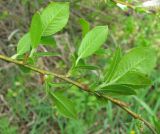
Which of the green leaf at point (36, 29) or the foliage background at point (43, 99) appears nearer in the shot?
the green leaf at point (36, 29)

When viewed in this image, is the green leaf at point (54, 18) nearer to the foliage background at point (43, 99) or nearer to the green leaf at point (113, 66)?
the green leaf at point (113, 66)

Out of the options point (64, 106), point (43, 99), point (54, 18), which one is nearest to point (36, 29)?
point (54, 18)

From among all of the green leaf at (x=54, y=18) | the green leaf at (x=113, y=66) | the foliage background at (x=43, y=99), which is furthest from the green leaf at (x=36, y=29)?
the foliage background at (x=43, y=99)

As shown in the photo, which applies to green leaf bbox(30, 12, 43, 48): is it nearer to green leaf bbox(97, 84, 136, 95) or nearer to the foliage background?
green leaf bbox(97, 84, 136, 95)

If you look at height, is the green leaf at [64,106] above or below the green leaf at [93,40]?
below

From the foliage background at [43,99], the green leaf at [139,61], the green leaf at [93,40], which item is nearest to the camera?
the green leaf at [139,61]

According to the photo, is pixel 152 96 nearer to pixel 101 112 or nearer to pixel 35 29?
pixel 101 112

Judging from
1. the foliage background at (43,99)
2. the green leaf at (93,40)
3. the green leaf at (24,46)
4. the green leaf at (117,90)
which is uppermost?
the green leaf at (93,40)
